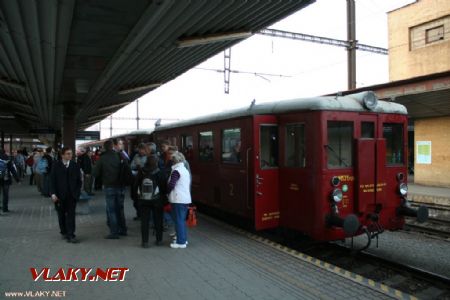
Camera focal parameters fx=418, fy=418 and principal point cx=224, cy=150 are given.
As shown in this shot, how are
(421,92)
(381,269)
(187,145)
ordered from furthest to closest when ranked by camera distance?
(421,92), (187,145), (381,269)

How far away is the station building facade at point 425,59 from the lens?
19.5 meters

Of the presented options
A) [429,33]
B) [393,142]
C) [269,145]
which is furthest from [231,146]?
[429,33]

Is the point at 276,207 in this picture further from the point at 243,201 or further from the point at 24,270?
the point at 24,270

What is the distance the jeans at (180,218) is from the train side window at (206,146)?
2.73 meters

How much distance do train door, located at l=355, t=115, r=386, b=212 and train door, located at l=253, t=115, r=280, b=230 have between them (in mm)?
1471

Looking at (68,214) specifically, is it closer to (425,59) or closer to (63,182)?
(63,182)

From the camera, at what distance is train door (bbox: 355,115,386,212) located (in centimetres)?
718

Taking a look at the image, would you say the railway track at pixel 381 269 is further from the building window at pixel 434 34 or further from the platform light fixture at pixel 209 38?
the building window at pixel 434 34

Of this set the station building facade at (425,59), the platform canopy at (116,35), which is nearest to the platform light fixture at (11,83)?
the platform canopy at (116,35)

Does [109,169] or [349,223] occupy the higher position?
[109,169]

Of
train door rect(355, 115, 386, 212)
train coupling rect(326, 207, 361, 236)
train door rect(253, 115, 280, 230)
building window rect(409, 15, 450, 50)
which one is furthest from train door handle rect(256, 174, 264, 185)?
building window rect(409, 15, 450, 50)

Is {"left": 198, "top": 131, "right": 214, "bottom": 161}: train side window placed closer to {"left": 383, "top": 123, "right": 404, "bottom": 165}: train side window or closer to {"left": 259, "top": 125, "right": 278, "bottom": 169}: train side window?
{"left": 259, "top": 125, "right": 278, "bottom": 169}: train side window

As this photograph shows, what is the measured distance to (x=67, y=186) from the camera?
24.0 feet

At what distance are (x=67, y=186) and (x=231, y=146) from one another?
324cm
